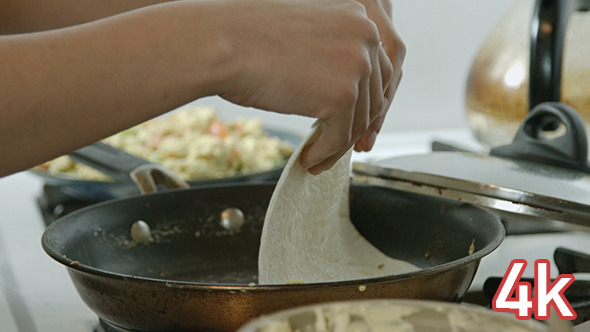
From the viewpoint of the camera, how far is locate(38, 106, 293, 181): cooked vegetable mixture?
1.33 m

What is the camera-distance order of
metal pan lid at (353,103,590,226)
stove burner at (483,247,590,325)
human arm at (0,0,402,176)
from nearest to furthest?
human arm at (0,0,402,176)
stove burner at (483,247,590,325)
metal pan lid at (353,103,590,226)

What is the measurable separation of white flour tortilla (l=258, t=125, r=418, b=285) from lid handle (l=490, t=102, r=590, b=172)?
234 millimetres

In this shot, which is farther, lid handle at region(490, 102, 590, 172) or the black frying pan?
lid handle at region(490, 102, 590, 172)

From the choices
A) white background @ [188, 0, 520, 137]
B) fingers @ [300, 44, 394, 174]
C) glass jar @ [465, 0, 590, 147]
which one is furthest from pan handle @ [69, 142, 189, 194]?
white background @ [188, 0, 520, 137]

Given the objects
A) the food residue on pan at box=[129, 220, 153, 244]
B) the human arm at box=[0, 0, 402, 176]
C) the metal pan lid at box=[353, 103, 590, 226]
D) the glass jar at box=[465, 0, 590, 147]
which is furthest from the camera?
the glass jar at box=[465, 0, 590, 147]

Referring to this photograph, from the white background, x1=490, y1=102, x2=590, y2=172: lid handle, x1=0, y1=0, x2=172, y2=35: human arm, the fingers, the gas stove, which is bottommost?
the white background

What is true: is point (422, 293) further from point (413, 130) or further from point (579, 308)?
point (413, 130)

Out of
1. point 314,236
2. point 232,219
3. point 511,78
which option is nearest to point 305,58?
point 314,236

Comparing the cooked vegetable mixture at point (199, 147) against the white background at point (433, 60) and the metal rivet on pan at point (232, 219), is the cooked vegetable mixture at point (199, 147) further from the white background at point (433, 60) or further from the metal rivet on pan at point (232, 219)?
the white background at point (433, 60)

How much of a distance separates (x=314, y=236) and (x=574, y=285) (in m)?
0.27

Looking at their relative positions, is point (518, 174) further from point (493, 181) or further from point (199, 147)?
point (199, 147)

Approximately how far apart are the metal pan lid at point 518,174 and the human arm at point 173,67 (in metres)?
0.25

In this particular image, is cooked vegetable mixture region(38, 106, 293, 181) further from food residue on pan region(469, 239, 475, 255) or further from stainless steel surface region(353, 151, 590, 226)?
food residue on pan region(469, 239, 475, 255)

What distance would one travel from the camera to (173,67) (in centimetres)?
55
